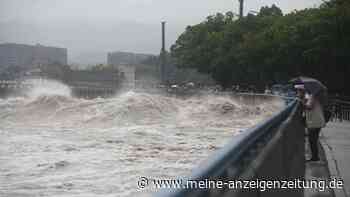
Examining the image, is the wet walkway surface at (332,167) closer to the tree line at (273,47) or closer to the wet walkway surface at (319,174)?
the wet walkway surface at (319,174)

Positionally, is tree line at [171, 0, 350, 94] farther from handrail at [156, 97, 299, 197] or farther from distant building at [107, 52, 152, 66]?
distant building at [107, 52, 152, 66]

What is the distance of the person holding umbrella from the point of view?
376 inches

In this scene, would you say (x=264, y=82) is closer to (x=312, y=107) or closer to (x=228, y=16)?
(x=228, y=16)

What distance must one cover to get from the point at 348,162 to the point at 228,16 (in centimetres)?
6468

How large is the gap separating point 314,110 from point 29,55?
249 feet

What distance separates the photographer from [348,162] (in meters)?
9.45

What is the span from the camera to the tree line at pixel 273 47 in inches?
1336

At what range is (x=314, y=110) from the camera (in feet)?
31.8

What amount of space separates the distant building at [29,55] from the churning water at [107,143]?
19974 millimetres

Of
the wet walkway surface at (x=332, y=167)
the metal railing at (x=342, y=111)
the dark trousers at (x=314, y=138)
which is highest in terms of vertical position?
the dark trousers at (x=314, y=138)

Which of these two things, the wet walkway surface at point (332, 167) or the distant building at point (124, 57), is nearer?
the wet walkway surface at point (332, 167)

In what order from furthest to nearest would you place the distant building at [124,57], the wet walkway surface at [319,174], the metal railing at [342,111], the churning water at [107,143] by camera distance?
the distant building at [124,57], the metal railing at [342,111], the churning water at [107,143], the wet walkway surface at [319,174]

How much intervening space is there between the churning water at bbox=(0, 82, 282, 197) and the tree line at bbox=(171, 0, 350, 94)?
5260 mm

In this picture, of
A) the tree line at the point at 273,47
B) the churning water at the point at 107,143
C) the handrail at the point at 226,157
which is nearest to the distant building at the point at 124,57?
the tree line at the point at 273,47
